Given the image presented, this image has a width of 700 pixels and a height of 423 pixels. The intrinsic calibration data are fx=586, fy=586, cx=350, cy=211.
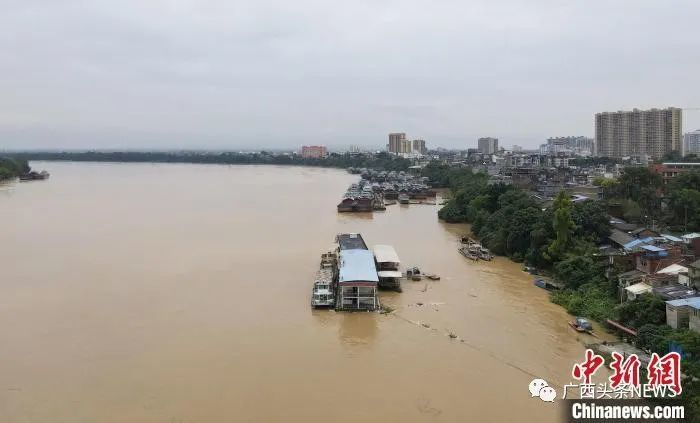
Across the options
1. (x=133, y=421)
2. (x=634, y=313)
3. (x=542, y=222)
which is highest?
(x=542, y=222)

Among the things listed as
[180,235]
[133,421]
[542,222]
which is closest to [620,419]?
[133,421]

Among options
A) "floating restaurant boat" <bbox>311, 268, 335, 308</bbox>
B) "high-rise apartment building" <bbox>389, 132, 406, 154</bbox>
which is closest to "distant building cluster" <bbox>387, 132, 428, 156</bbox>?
"high-rise apartment building" <bbox>389, 132, 406, 154</bbox>

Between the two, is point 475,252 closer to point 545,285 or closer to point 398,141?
point 545,285

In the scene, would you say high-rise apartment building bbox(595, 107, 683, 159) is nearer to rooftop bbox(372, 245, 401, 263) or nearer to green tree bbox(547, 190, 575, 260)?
green tree bbox(547, 190, 575, 260)

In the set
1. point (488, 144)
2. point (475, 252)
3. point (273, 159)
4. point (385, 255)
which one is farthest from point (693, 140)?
point (385, 255)

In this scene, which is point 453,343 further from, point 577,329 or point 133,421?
point 133,421

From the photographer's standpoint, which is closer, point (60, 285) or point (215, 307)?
point (215, 307)
